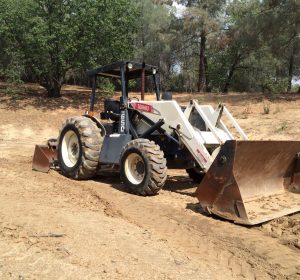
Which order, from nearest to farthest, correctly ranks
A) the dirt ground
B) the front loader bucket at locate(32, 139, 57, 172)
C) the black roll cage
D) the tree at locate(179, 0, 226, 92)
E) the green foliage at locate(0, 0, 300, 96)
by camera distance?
the dirt ground
the black roll cage
the front loader bucket at locate(32, 139, 57, 172)
the green foliage at locate(0, 0, 300, 96)
the tree at locate(179, 0, 226, 92)

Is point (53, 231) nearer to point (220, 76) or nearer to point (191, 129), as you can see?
point (191, 129)

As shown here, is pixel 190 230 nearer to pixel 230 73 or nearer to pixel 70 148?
pixel 70 148

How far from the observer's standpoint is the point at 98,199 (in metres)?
7.45

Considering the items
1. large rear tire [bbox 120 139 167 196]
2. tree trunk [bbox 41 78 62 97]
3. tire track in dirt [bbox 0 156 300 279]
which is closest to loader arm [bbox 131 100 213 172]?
large rear tire [bbox 120 139 167 196]

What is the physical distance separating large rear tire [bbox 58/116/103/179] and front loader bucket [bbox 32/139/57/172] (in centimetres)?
44

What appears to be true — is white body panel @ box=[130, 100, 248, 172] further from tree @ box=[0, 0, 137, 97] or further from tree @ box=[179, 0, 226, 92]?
tree @ box=[179, 0, 226, 92]

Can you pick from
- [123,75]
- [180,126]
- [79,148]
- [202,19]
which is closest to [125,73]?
[123,75]

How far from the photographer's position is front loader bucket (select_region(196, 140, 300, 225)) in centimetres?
629

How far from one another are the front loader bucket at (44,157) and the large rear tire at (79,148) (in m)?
0.44

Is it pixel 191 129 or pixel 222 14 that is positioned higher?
pixel 222 14

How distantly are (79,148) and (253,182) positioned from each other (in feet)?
12.0

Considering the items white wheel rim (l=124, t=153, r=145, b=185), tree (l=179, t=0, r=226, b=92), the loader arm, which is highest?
tree (l=179, t=0, r=226, b=92)

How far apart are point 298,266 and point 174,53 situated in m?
29.4

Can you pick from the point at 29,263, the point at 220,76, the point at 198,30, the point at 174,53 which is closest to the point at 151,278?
the point at 29,263
